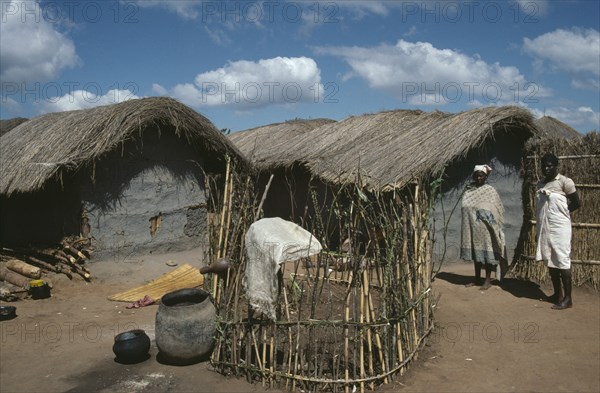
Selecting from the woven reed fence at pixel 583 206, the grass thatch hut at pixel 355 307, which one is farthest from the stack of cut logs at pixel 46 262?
the woven reed fence at pixel 583 206

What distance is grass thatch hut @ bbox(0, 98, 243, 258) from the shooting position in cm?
764

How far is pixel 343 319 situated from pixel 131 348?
1908mm

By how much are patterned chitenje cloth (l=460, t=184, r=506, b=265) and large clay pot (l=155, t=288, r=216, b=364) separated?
3.83 metres

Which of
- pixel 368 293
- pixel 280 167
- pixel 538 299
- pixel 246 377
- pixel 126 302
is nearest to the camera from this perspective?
pixel 368 293

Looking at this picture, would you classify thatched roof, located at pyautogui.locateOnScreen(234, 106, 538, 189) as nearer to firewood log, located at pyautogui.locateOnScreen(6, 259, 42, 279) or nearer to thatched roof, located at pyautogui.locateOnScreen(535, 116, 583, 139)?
→ firewood log, located at pyautogui.locateOnScreen(6, 259, 42, 279)

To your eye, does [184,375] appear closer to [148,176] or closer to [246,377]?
[246,377]

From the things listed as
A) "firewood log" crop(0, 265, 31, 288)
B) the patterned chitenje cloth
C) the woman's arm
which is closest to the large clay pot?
the patterned chitenje cloth

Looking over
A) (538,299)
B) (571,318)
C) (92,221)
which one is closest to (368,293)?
(571,318)

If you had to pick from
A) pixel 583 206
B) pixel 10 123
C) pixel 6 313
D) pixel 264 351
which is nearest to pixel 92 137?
pixel 6 313

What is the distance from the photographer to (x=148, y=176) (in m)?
8.30

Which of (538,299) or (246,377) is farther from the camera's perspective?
(538,299)

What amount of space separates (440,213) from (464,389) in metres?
4.31

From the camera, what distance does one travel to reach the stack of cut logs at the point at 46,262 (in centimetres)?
731

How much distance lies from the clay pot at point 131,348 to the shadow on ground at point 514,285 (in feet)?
14.2
